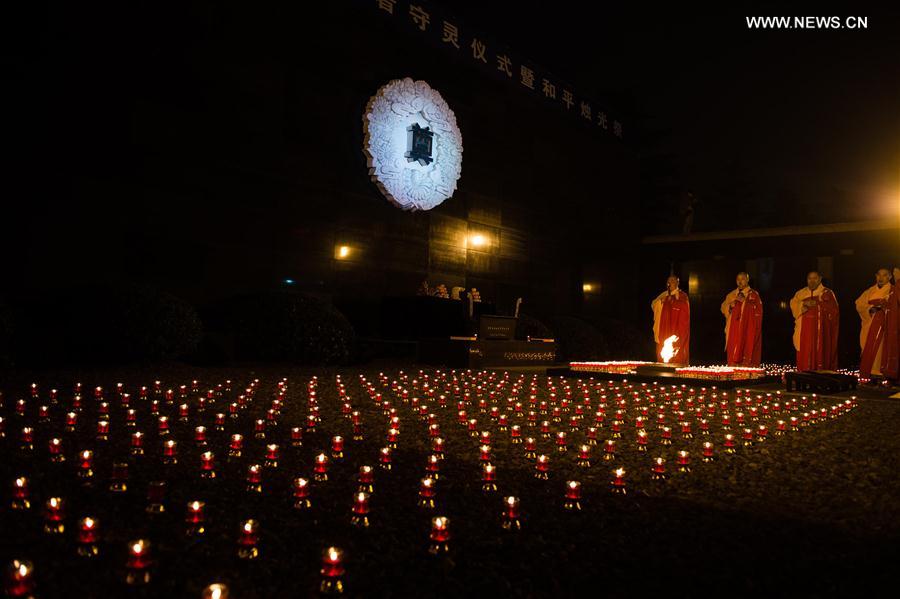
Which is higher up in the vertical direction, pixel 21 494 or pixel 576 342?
pixel 576 342

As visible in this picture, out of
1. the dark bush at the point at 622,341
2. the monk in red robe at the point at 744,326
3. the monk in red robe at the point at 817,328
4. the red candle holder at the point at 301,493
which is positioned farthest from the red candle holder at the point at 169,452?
the dark bush at the point at 622,341

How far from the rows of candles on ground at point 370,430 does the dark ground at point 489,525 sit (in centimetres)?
5

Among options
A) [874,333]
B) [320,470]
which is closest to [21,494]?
[320,470]

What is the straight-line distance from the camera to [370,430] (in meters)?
5.21

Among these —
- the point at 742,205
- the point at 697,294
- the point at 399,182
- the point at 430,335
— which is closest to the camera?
the point at 430,335

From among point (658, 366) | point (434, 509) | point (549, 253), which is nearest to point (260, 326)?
point (658, 366)

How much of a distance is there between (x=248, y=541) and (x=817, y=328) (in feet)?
39.2

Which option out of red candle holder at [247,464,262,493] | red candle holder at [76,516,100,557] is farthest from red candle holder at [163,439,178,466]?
red candle holder at [76,516,100,557]

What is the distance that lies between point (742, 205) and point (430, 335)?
40517 mm

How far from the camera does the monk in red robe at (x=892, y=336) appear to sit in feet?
35.1

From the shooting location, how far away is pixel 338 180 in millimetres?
13641

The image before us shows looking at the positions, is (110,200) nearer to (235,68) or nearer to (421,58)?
(235,68)

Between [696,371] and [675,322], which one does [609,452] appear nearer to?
[696,371]

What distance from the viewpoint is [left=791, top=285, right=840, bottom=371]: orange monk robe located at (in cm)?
1197
